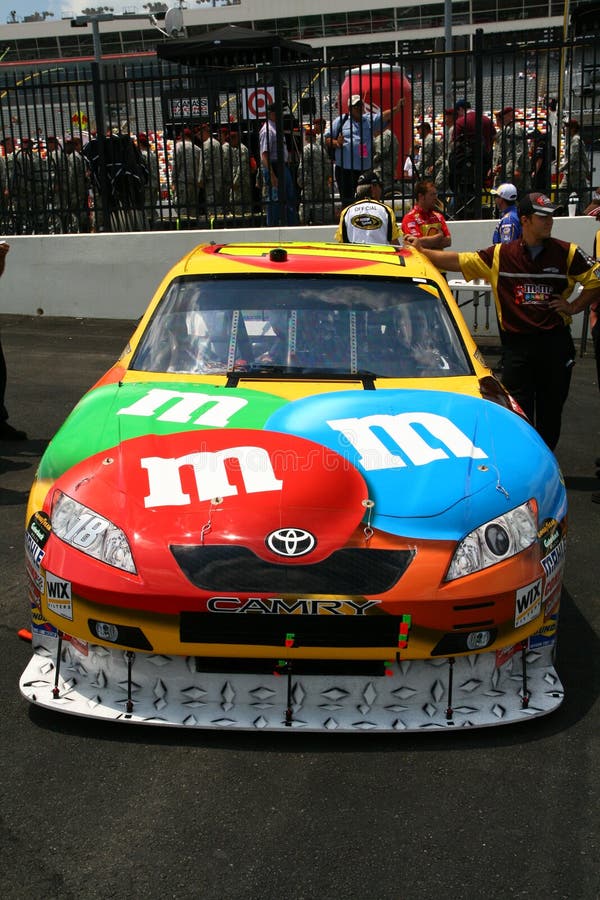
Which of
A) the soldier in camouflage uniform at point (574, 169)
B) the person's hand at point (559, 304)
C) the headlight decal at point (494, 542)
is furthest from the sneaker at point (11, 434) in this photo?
the soldier in camouflage uniform at point (574, 169)

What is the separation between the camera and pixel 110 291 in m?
13.7

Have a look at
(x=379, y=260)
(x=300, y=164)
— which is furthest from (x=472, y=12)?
(x=379, y=260)

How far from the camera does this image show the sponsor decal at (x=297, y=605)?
343 centimetres

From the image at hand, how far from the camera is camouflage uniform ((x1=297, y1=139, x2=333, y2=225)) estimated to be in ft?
42.9

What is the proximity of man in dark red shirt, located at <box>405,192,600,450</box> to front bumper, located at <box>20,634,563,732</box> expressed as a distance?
3335 mm

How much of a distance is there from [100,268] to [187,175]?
64.0 inches

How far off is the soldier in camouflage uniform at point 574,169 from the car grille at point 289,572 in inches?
379

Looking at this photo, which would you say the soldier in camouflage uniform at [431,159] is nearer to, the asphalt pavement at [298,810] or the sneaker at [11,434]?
the sneaker at [11,434]

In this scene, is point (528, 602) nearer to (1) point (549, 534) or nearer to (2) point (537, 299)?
(1) point (549, 534)

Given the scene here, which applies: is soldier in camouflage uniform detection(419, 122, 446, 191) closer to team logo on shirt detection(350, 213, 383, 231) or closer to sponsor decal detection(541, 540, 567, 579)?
team logo on shirt detection(350, 213, 383, 231)

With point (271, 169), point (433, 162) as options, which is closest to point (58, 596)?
point (433, 162)

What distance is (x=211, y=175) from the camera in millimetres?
13398

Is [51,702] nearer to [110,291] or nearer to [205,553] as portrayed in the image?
[205,553]

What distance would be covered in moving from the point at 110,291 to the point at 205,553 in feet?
34.8
